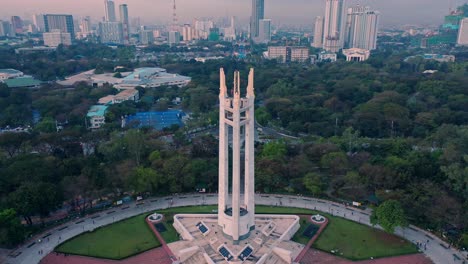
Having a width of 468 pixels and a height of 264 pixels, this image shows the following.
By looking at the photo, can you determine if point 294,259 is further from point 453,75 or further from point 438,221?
point 453,75

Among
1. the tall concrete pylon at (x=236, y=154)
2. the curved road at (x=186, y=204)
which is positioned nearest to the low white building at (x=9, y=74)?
the curved road at (x=186, y=204)

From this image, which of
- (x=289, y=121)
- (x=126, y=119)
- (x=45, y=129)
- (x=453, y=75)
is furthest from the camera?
(x=453, y=75)

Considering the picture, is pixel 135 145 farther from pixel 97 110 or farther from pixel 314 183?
pixel 97 110

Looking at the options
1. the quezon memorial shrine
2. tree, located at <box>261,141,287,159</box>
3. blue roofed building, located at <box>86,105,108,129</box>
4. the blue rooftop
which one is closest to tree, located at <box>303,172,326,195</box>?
tree, located at <box>261,141,287,159</box>

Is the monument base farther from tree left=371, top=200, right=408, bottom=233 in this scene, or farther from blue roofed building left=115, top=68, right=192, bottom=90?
blue roofed building left=115, top=68, right=192, bottom=90

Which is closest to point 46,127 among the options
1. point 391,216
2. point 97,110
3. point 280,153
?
point 97,110

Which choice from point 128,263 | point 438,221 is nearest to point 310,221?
point 438,221
